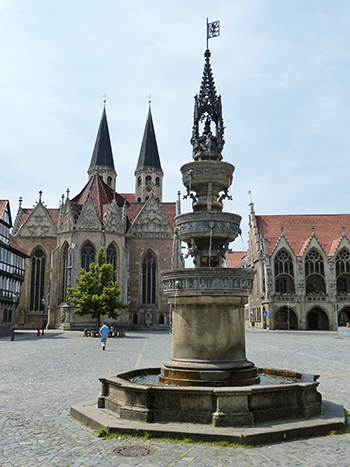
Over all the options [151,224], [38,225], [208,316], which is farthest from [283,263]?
[208,316]

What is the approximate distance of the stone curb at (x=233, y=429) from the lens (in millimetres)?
6035

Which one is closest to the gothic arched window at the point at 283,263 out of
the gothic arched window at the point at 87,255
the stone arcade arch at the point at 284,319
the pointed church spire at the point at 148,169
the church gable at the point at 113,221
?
the stone arcade arch at the point at 284,319

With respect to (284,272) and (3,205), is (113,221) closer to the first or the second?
(3,205)

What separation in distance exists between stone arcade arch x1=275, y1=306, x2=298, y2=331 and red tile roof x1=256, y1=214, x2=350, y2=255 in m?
7.55

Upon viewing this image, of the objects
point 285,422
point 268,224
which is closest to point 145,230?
point 268,224

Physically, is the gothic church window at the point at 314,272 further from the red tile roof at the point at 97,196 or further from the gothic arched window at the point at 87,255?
the gothic arched window at the point at 87,255

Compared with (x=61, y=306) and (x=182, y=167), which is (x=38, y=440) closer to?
(x=182, y=167)

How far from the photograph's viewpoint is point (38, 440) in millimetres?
6285

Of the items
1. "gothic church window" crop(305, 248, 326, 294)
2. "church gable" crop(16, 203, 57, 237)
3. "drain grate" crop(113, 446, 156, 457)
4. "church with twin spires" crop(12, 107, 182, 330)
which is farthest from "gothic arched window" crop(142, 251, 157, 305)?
"drain grate" crop(113, 446, 156, 457)

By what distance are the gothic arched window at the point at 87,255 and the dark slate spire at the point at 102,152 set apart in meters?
22.3

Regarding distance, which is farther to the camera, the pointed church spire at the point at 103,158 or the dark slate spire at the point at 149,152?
the dark slate spire at the point at 149,152

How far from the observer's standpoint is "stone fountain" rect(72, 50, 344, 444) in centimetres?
658

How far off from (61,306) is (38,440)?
40923 mm

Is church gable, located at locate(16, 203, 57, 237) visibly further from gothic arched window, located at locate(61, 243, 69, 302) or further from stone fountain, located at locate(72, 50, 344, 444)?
stone fountain, located at locate(72, 50, 344, 444)
